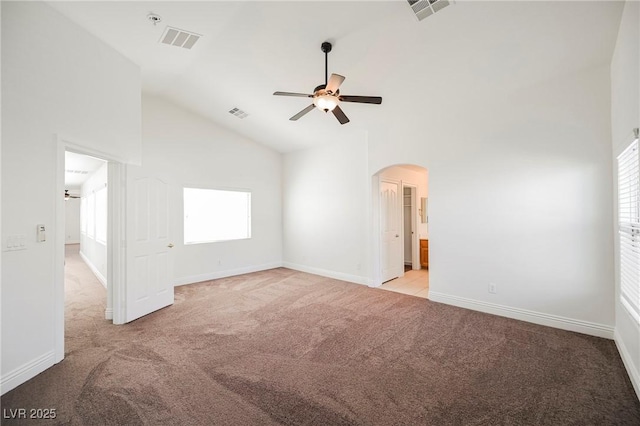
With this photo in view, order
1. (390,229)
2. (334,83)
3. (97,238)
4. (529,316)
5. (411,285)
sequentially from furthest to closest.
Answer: (97,238) < (390,229) < (411,285) < (529,316) < (334,83)

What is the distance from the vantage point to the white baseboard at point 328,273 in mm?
5512

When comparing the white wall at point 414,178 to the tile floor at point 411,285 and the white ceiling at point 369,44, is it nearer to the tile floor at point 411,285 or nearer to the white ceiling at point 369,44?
the tile floor at point 411,285

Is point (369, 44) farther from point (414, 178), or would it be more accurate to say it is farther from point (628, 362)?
point (414, 178)

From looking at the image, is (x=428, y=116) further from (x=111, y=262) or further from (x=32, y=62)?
(x=111, y=262)

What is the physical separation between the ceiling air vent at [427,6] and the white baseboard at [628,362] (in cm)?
348

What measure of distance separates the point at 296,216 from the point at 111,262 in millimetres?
3833

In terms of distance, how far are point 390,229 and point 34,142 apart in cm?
526

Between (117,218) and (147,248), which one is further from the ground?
(117,218)

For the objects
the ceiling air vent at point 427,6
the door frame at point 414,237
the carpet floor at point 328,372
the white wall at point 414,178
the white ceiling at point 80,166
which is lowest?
the carpet floor at point 328,372

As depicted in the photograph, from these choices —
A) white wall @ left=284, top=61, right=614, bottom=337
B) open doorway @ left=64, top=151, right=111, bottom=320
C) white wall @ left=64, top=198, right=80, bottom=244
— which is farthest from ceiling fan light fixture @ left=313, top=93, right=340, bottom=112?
white wall @ left=64, top=198, right=80, bottom=244

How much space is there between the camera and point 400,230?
20.1 feet

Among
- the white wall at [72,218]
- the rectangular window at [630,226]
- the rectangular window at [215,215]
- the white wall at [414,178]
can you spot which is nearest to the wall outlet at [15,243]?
the rectangular window at [215,215]

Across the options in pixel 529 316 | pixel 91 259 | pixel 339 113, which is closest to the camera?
pixel 339 113

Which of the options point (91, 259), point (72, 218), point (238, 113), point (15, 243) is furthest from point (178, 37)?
point (72, 218)
